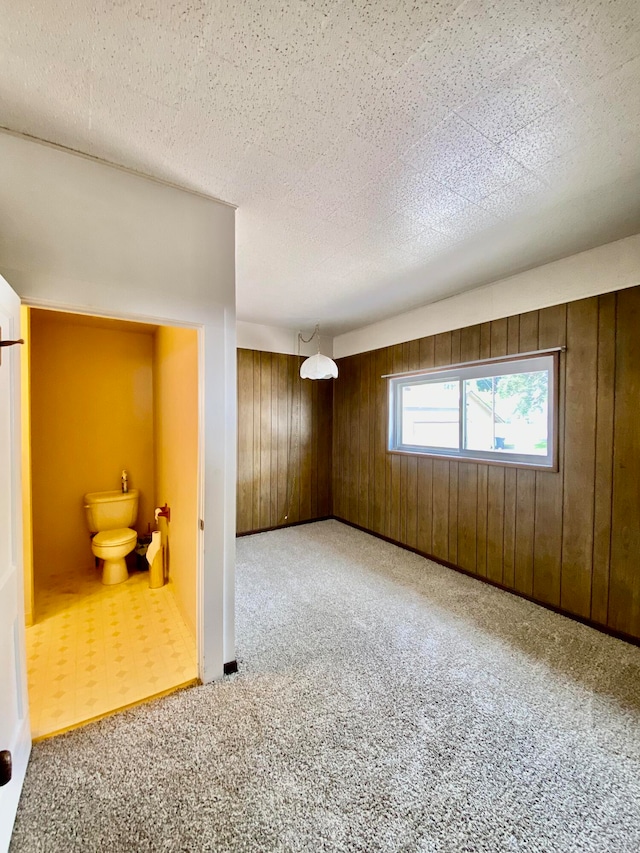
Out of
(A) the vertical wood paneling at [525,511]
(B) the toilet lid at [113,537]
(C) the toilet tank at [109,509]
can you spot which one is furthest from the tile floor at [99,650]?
(A) the vertical wood paneling at [525,511]

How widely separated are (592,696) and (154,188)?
11.2 feet

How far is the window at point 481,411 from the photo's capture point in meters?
2.66

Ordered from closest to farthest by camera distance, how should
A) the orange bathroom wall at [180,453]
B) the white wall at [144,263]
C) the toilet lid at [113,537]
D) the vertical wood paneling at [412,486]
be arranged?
the white wall at [144,263] < the orange bathroom wall at [180,453] < the toilet lid at [113,537] < the vertical wood paneling at [412,486]

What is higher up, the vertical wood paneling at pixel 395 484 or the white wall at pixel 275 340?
the white wall at pixel 275 340

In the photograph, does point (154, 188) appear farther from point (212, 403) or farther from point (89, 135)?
point (212, 403)

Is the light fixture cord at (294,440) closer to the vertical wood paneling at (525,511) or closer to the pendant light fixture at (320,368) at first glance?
the pendant light fixture at (320,368)

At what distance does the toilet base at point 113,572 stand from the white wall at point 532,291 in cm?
354

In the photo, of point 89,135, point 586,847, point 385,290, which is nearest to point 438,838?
point 586,847

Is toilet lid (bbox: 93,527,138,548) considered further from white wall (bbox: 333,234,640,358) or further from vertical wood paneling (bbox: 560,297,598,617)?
vertical wood paneling (bbox: 560,297,598,617)

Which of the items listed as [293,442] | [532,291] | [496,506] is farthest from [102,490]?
[532,291]

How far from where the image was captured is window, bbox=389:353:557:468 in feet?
8.72

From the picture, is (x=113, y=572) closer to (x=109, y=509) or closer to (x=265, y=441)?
(x=109, y=509)

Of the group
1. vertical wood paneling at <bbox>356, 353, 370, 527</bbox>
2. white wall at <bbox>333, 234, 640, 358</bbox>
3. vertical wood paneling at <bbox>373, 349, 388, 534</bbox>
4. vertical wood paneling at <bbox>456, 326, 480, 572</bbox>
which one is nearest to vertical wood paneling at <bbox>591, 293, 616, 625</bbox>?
white wall at <bbox>333, 234, 640, 358</bbox>

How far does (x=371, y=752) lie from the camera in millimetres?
1420
